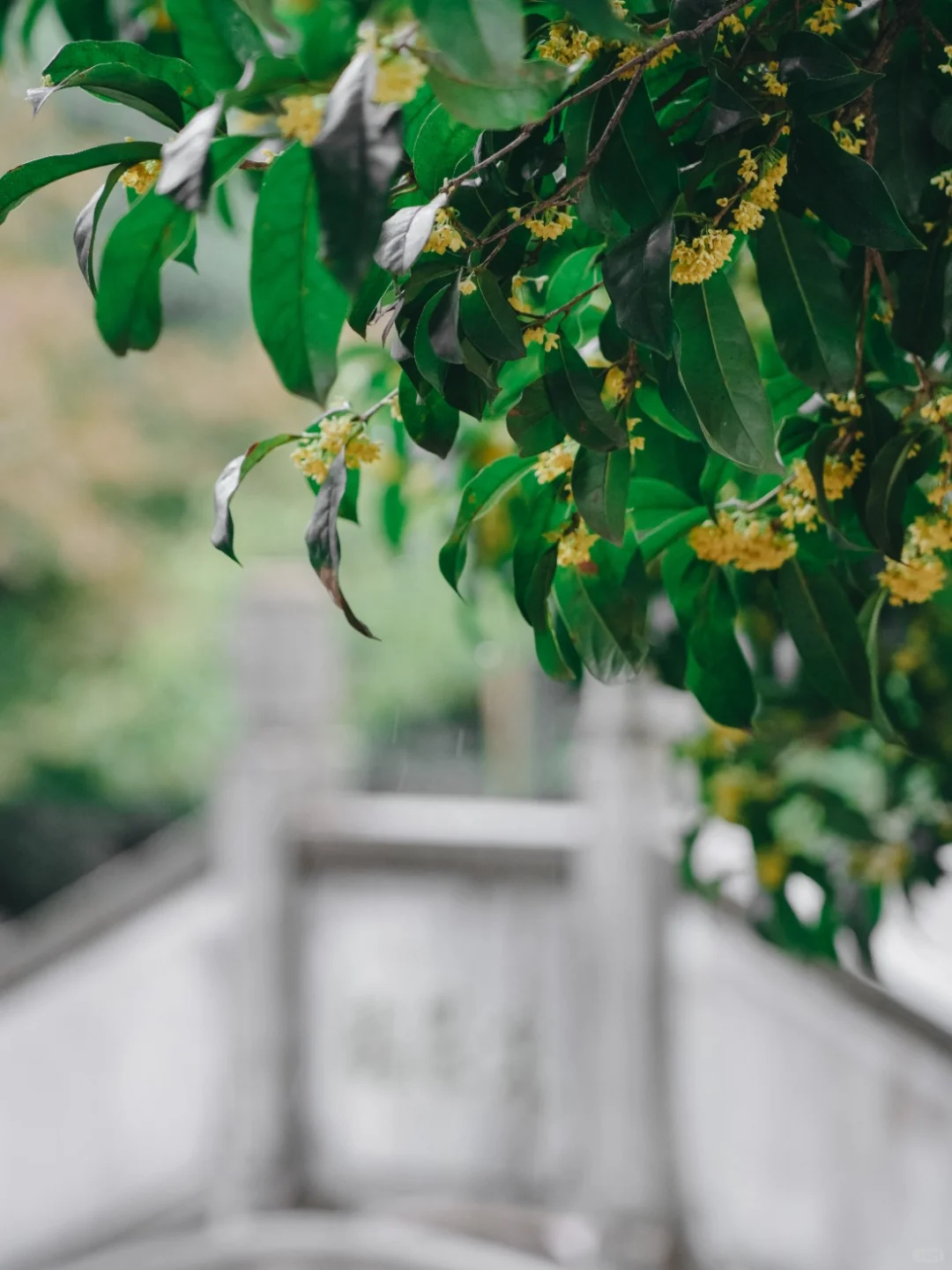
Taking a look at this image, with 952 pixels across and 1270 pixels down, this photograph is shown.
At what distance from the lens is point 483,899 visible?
2221mm

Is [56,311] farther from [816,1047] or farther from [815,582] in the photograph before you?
[815,582]

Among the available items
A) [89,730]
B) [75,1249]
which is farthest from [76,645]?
[75,1249]

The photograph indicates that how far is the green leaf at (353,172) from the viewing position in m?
0.23

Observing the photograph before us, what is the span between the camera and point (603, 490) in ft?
1.20

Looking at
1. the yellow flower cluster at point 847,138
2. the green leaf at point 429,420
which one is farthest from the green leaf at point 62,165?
the yellow flower cluster at point 847,138

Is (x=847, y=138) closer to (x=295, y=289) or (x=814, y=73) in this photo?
(x=814, y=73)

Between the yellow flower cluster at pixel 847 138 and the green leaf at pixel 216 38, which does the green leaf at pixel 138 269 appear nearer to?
the green leaf at pixel 216 38

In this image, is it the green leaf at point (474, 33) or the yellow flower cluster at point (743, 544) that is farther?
the yellow flower cluster at point (743, 544)

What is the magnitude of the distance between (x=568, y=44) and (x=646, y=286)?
0.08 m

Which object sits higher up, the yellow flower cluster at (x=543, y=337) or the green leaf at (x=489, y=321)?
the yellow flower cluster at (x=543, y=337)

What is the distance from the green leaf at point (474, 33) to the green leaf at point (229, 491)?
0.14 m

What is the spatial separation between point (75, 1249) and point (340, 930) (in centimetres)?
80

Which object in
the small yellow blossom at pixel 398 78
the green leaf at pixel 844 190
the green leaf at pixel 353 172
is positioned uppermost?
the green leaf at pixel 844 190

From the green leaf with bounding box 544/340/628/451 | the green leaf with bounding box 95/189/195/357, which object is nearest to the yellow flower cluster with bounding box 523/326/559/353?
the green leaf with bounding box 544/340/628/451
